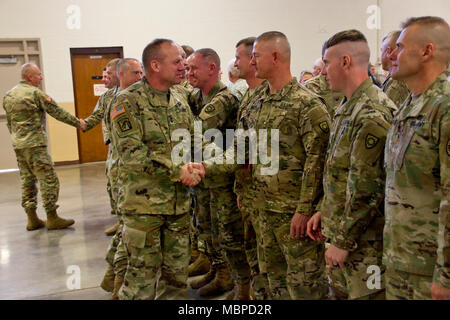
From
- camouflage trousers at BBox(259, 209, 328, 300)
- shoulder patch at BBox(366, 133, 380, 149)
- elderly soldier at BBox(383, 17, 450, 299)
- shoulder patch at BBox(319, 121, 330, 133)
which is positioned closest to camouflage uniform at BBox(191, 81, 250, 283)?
camouflage trousers at BBox(259, 209, 328, 300)

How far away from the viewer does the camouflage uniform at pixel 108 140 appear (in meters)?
3.83

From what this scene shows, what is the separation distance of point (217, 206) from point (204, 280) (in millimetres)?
718

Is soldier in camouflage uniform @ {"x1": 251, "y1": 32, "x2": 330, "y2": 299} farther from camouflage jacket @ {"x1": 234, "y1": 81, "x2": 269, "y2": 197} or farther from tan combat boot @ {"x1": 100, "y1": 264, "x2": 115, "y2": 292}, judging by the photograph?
tan combat boot @ {"x1": 100, "y1": 264, "x2": 115, "y2": 292}

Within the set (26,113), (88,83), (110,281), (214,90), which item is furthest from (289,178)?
(88,83)

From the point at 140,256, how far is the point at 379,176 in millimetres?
1399

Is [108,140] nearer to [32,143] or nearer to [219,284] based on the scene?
[32,143]

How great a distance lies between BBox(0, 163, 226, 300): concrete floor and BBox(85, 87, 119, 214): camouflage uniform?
465 millimetres

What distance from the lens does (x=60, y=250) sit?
4.43 meters

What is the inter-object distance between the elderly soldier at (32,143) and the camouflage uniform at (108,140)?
0.45 metres

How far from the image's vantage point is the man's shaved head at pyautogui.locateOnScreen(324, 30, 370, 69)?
1996mm

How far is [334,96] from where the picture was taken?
431cm

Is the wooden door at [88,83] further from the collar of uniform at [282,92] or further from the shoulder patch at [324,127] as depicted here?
the shoulder patch at [324,127]

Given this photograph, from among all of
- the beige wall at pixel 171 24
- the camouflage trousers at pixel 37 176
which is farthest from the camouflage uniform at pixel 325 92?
the beige wall at pixel 171 24

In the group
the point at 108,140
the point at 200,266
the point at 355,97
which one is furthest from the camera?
the point at 108,140
